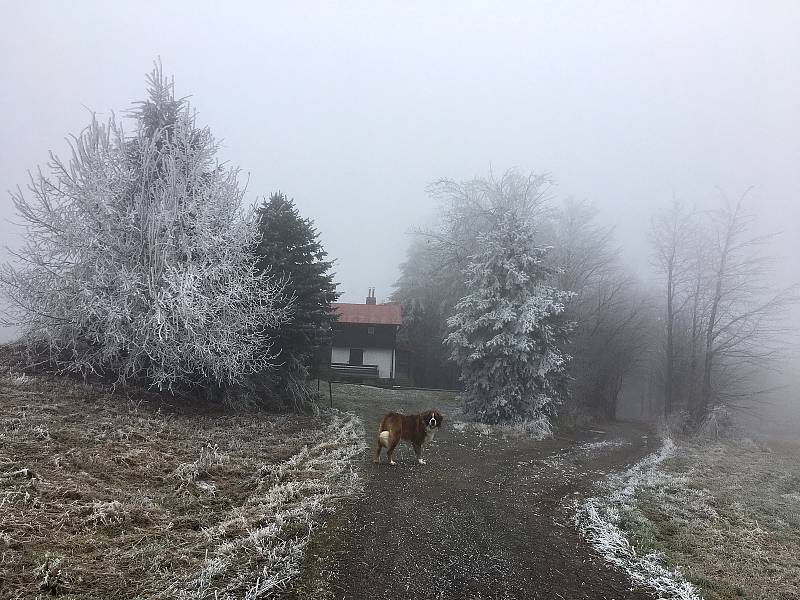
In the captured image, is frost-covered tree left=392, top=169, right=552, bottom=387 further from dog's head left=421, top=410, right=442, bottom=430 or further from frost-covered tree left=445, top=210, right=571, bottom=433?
dog's head left=421, top=410, right=442, bottom=430

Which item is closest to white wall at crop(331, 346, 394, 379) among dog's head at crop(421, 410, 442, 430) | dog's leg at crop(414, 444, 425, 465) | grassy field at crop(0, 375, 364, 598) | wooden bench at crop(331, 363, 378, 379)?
wooden bench at crop(331, 363, 378, 379)

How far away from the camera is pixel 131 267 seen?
46.0ft

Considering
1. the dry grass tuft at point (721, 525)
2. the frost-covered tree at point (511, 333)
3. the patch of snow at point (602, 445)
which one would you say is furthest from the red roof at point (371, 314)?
the dry grass tuft at point (721, 525)

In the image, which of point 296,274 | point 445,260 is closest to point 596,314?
point 445,260

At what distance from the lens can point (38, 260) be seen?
548 inches

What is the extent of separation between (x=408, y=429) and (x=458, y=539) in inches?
165

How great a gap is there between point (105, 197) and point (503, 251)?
1581 centimetres

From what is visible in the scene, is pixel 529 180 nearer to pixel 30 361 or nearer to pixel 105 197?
pixel 105 197

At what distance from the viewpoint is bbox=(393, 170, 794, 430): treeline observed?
2197cm

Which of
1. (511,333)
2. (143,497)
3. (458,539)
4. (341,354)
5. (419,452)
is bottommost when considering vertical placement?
(458,539)

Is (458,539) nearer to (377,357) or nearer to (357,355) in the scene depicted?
(377,357)

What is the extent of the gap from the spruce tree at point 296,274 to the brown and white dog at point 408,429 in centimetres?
877

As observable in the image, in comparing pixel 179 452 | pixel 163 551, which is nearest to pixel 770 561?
pixel 163 551

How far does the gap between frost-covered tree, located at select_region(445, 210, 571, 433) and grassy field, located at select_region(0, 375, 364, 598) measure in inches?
369
